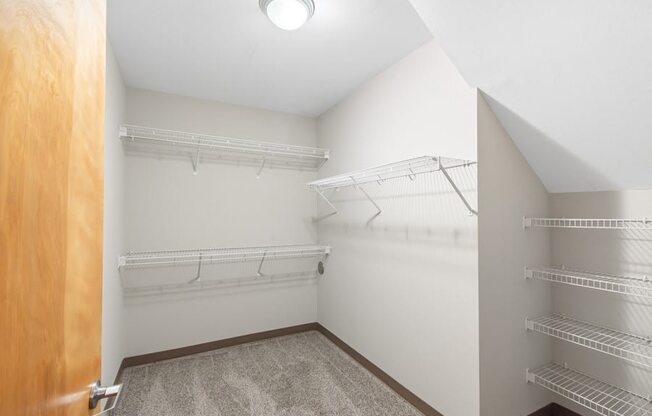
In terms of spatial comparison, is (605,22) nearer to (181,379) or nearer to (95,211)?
(95,211)

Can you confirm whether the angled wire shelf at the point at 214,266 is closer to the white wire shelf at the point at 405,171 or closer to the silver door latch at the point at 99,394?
the white wire shelf at the point at 405,171

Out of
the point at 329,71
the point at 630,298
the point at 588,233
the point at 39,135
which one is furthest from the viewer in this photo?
the point at 329,71

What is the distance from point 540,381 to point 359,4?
7.31 ft

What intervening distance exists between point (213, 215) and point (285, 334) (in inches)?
53.6

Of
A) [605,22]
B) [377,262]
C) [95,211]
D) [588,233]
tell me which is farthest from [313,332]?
[605,22]

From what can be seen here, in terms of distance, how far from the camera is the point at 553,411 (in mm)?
1852

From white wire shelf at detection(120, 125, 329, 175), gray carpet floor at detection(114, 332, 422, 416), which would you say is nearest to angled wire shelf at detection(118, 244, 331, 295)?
gray carpet floor at detection(114, 332, 422, 416)

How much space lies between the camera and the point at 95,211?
0.76m

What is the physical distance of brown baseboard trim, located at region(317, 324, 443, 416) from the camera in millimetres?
1939

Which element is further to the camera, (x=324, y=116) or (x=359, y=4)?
(x=324, y=116)

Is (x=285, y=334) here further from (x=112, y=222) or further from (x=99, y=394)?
(x=99, y=394)

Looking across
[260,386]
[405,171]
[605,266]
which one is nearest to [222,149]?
[405,171]

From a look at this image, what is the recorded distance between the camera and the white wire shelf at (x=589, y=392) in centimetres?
149

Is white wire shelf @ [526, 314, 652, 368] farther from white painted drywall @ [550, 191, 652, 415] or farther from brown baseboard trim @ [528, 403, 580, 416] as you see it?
brown baseboard trim @ [528, 403, 580, 416]
